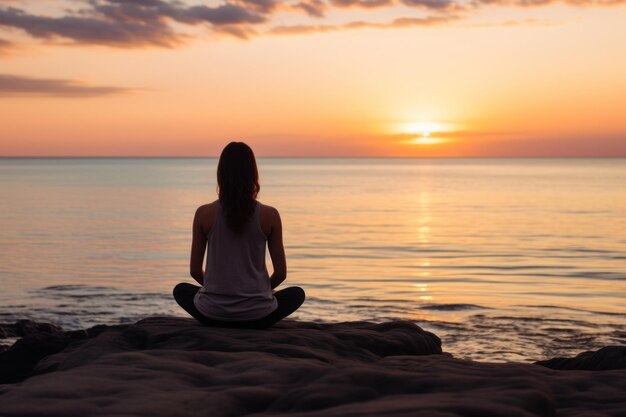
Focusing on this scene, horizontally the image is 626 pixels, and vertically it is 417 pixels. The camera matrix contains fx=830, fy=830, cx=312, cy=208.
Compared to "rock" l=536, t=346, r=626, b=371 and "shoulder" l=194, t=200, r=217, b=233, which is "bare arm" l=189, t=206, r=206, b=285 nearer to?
"shoulder" l=194, t=200, r=217, b=233

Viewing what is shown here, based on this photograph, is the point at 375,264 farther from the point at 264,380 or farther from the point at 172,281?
the point at 264,380

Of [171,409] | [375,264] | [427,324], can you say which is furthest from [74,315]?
[171,409]

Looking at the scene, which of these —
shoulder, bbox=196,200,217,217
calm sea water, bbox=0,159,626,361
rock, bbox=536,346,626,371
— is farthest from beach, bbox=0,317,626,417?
calm sea water, bbox=0,159,626,361

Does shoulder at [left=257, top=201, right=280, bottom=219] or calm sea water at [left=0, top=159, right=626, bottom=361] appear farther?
calm sea water at [left=0, top=159, right=626, bottom=361]

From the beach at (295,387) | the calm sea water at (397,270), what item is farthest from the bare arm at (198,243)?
the calm sea water at (397,270)

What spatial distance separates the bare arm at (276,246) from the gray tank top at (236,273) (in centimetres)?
10

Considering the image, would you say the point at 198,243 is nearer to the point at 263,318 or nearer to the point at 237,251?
the point at 237,251

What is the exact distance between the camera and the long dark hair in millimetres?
8406

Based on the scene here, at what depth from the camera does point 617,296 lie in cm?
2072

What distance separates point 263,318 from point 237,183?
151cm

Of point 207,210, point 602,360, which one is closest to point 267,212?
point 207,210

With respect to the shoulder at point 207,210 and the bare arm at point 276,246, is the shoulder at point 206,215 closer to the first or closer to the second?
the shoulder at point 207,210

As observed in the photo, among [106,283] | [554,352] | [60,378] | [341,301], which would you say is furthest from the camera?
[106,283]

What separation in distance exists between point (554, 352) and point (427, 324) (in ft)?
10.6
